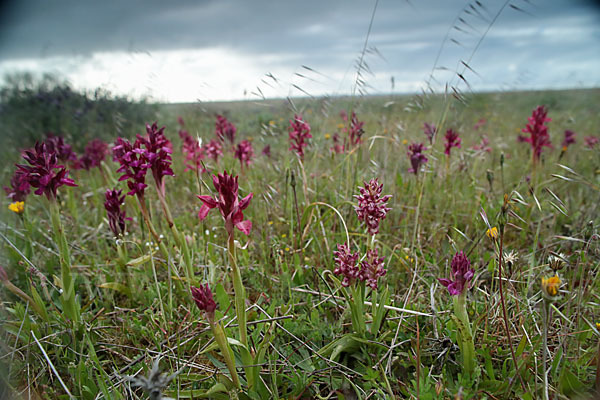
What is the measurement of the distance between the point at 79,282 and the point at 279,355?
177cm

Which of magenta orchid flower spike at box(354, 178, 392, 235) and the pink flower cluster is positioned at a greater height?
the pink flower cluster

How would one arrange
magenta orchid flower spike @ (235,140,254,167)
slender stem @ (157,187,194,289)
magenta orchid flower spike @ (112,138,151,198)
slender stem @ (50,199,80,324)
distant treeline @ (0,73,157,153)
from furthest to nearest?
1. distant treeline @ (0,73,157,153)
2. magenta orchid flower spike @ (235,140,254,167)
3. slender stem @ (157,187,194,289)
4. magenta orchid flower spike @ (112,138,151,198)
5. slender stem @ (50,199,80,324)

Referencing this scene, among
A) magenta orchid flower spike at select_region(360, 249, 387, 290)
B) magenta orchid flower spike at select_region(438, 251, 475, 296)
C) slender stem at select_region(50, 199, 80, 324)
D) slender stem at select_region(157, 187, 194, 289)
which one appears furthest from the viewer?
slender stem at select_region(157, 187, 194, 289)

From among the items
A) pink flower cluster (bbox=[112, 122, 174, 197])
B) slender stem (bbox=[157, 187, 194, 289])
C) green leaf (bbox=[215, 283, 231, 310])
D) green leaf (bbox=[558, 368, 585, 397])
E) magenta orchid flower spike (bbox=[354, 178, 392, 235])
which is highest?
pink flower cluster (bbox=[112, 122, 174, 197])

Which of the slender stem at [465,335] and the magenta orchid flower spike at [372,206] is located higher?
the magenta orchid flower spike at [372,206]

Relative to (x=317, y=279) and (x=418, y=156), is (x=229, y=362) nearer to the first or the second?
(x=317, y=279)

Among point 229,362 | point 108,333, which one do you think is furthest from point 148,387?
point 108,333

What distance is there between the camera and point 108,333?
86.1 inches

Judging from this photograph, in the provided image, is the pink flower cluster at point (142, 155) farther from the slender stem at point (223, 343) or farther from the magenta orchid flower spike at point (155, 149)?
the slender stem at point (223, 343)

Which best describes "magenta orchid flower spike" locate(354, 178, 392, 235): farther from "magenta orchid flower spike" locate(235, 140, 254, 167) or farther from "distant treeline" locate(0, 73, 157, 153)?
"distant treeline" locate(0, 73, 157, 153)

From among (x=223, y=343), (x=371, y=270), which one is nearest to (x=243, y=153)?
(x=371, y=270)

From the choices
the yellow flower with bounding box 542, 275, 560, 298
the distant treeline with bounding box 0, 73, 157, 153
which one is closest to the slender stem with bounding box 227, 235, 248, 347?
the yellow flower with bounding box 542, 275, 560, 298

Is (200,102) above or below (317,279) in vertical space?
above

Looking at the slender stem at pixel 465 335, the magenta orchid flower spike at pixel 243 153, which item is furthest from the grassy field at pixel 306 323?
the magenta orchid flower spike at pixel 243 153
